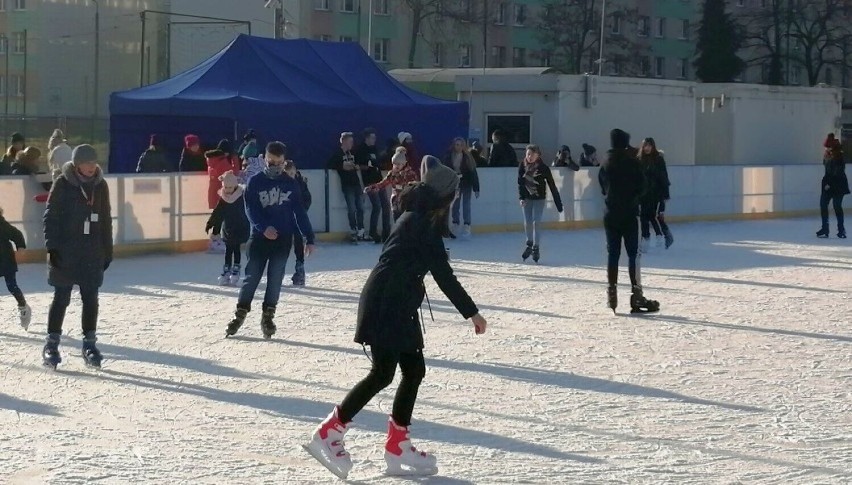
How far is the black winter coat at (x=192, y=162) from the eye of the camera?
2006 cm

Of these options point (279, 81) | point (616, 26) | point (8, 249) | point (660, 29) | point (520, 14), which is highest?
point (660, 29)

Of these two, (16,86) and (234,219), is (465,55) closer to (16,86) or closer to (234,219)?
(16,86)

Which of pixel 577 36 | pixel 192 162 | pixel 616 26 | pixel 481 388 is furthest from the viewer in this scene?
pixel 616 26

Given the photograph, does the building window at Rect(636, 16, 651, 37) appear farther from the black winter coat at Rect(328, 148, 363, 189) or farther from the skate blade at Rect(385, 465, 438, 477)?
the skate blade at Rect(385, 465, 438, 477)

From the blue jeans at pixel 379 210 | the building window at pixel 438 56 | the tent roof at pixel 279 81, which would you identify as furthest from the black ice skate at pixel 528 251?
the building window at pixel 438 56

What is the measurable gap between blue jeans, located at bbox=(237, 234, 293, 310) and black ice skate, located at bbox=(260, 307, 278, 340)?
4 cm

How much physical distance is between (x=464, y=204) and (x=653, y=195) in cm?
315

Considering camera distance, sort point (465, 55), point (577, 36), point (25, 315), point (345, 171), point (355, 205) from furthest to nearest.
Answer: point (465, 55)
point (577, 36)
point (345, 171)
point (355, 205)
point (25, 315)

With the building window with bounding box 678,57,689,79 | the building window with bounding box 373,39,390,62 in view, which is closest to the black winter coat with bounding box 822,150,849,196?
the building window with bounding box 373,39,390,62

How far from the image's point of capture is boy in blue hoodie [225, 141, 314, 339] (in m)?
10.9

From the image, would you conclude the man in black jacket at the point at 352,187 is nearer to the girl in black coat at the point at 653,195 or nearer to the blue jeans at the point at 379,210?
the blue jeans at the point at 379,210

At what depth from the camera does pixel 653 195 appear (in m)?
19.3

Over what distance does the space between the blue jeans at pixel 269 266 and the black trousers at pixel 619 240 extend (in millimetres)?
3044

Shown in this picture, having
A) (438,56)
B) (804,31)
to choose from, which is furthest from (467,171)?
(804,31)
